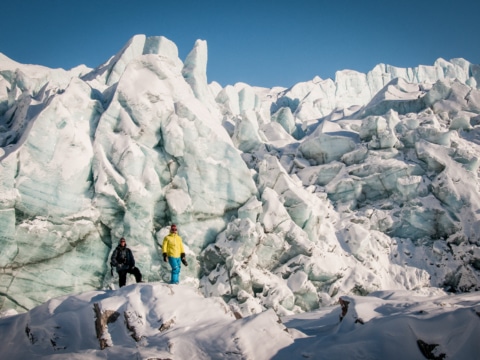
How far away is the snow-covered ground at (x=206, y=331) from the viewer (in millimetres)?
4074

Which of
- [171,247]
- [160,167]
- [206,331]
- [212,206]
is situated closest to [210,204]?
[212,206]

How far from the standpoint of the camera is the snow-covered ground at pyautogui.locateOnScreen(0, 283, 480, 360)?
13.4 feet

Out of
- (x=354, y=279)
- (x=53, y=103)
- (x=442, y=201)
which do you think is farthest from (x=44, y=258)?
(x=442, y=201)

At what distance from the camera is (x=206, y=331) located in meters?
4.82

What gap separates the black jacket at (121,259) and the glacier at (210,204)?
549cm

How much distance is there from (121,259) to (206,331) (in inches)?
163

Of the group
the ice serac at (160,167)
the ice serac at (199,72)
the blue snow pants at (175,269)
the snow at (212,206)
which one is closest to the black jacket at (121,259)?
the blue snow pants at (175,269)

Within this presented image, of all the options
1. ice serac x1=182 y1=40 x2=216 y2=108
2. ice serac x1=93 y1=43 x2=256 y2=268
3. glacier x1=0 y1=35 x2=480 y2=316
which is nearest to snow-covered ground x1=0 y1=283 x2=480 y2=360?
glacier x1=0 y1=35 x2=480 y2=316

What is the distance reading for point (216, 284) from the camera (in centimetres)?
1355

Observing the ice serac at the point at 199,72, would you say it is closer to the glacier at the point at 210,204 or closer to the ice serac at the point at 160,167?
the glacier at the point at 210,204

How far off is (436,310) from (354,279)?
984 centimetres

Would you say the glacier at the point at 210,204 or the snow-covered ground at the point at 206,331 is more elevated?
the glacier at the point at 210,204

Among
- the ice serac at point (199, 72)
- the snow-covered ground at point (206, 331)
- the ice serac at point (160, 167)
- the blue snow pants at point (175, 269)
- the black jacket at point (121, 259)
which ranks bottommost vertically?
the snow-covered ground at point (206, 331)

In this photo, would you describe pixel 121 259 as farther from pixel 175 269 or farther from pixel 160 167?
pixel 160 167
